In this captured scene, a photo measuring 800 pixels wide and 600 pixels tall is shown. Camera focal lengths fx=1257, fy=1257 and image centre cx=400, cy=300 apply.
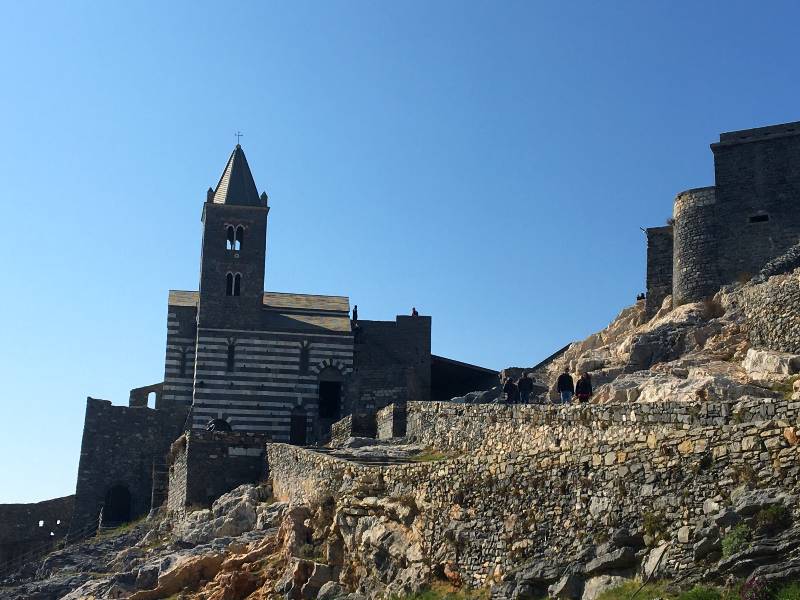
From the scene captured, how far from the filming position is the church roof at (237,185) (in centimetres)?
5088

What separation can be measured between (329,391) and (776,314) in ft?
72.7

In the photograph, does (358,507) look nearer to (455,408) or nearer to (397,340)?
(455,408)

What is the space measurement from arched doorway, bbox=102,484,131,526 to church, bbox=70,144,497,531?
4 cm

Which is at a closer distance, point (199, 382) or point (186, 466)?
point (186, 466)

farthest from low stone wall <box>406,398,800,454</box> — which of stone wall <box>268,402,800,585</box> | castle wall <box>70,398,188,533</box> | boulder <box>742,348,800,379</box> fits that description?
castle wall <box>70,398,188,533</box>

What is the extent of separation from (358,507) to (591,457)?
7578 mm

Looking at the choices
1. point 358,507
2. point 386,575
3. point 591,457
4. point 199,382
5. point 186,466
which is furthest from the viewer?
point 199,382

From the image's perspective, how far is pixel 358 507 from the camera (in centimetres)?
2484

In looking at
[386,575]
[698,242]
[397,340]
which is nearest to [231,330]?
[397,340]

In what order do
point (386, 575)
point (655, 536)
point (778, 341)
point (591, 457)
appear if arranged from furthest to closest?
point (778, 341) < point (386, 575) < point (591, 457) < point (655, 536)

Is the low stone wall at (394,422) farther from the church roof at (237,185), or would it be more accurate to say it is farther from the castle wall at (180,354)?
the church roof at (237,185)

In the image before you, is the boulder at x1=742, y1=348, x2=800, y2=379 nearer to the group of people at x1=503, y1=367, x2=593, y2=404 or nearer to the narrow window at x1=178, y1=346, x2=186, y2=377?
the group of people at x1=503, y1=367, x2=593, y2=404

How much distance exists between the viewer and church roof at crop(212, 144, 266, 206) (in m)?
50.9

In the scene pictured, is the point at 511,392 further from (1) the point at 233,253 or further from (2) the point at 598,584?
(1) the point at 233,253
